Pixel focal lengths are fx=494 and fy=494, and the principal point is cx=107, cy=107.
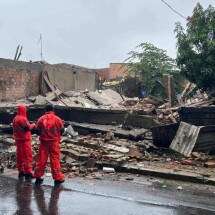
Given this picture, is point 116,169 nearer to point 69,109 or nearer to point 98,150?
point 98,150

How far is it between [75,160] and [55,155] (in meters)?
2.90

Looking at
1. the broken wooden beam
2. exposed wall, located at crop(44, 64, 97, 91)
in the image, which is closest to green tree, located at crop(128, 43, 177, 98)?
exposed wall, located at crop(44, 64, 97, 91)

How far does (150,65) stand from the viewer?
31.1m

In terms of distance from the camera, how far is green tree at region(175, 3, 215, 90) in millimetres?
16766

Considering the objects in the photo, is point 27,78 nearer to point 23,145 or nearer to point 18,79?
point 18,79

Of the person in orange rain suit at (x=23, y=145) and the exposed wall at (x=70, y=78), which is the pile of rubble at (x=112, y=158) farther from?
the exposed wall at (x=70, y=78)

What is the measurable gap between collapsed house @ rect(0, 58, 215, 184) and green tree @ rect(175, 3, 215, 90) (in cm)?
97

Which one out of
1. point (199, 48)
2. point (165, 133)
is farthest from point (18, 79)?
point (165, 133)

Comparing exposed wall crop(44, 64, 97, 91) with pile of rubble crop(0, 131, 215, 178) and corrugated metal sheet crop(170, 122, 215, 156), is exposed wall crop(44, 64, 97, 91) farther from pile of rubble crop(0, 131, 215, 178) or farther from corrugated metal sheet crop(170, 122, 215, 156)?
corrugated metal sheet crop(170, 122, 215, 156)

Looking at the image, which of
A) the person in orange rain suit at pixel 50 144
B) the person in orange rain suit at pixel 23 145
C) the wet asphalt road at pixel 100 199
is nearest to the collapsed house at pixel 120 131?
the wet asphalt road at pixel 100 199

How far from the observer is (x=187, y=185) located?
10852 mm

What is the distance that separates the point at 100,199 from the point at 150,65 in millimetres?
22794

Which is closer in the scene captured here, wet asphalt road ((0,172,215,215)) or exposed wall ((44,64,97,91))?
A: wet asphalt road ((0,172,215,215))

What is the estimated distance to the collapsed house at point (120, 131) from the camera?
41.1ft
